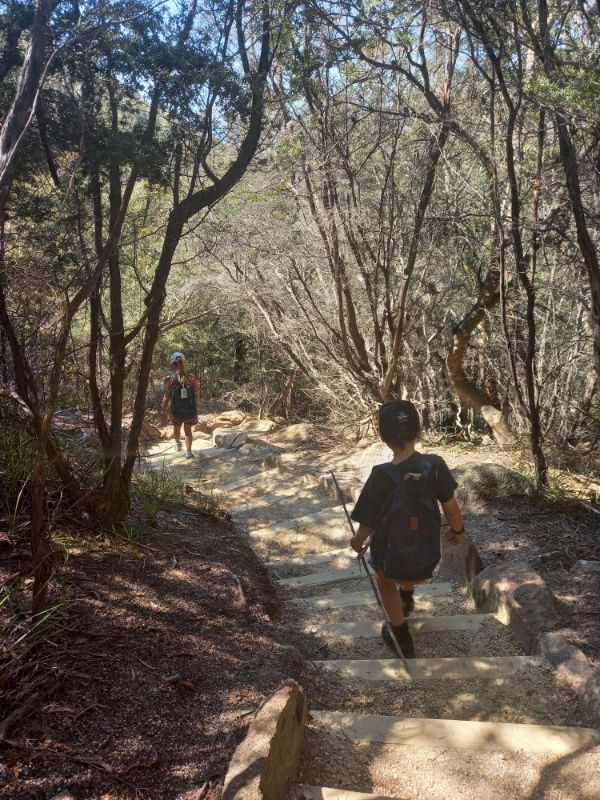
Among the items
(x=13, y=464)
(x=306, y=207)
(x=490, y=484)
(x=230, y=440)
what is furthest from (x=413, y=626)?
(x=230, y=440)

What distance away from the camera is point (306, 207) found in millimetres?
8969

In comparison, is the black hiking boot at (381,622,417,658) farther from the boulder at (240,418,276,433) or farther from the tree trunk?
the boulder at (240,418,276,433)

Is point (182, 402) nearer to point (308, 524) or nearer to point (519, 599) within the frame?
point (308, 524)

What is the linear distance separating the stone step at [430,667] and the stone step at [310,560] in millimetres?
1990

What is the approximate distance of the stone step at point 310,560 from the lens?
16.6ft

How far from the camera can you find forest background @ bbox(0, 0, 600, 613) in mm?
3834

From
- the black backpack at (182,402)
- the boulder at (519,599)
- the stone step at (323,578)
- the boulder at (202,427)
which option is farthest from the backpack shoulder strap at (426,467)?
the boulder at (202,427)

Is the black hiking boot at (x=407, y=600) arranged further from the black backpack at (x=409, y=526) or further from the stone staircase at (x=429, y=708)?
the black backpack at (x=409, y=526)

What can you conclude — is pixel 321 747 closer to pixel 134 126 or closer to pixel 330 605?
pixel 330 605

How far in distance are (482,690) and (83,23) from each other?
4.78 metres

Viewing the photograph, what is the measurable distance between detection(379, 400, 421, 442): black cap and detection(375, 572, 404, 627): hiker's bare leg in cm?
79

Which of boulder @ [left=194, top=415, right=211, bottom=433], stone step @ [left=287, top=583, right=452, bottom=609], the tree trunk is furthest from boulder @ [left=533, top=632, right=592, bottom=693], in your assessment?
boulder @ [left=194, top=415, right=211, bottom=433]

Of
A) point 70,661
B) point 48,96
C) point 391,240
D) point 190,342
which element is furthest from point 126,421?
point 70,661

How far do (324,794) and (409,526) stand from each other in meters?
1.44
